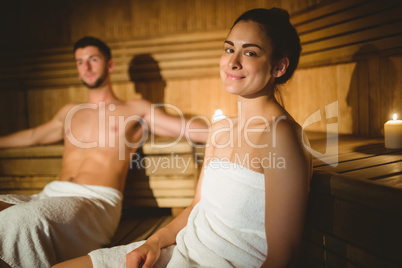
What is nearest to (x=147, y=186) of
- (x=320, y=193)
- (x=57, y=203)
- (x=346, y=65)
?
(x=57, y=203)

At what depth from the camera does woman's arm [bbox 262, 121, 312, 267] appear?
106cm

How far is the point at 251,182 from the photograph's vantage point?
1.18 metres

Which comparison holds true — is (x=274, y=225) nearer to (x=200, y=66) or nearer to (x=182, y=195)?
(x=182, y=195)

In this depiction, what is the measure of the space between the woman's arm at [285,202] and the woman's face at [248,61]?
1.02 ft

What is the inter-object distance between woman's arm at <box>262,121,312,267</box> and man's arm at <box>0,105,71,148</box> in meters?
2.45

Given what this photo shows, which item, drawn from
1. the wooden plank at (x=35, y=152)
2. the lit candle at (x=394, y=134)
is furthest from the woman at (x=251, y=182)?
the wooden plank at (x=35, y=152)

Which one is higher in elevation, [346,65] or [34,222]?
[346,65]

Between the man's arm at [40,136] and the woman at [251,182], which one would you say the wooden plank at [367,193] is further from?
the man's arm at [40,136]

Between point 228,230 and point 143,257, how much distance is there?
1.27 feet

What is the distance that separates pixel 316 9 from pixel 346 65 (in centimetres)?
58

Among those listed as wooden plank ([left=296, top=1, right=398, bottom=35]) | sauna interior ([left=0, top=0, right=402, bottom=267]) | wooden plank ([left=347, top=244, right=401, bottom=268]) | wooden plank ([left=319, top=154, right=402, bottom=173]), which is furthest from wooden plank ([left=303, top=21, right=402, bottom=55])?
wooden plank ([left=347, top=244, right=401, bottom=268])

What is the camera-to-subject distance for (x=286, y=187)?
108 cm

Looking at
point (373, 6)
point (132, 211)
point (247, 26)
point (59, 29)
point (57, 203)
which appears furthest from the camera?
point (59, 29)

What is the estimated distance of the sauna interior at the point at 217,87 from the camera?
1.29m
